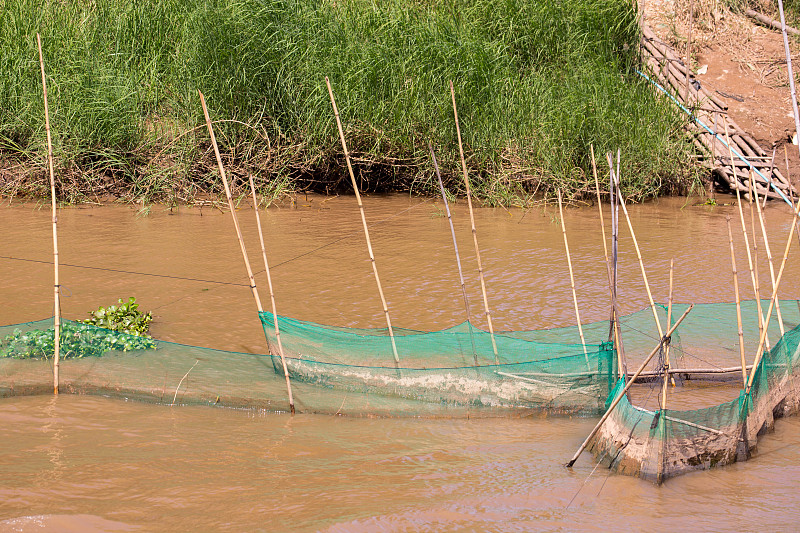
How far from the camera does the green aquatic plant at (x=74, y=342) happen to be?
3.50 metres

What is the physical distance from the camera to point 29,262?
533 centimetres

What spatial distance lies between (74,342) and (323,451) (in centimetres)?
134

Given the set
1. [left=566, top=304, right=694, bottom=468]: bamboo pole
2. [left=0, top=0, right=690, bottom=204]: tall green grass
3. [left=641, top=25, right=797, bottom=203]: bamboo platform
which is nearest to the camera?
[left=566, top=304, right=694, bottom=468]: bamboo pole

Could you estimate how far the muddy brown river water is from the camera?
260 cm

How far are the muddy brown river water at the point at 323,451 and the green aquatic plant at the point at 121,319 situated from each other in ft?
0.46

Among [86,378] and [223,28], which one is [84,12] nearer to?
[223,28]

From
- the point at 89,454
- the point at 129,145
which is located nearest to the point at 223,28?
the point at 129,145

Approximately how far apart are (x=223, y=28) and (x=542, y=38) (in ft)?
11.5

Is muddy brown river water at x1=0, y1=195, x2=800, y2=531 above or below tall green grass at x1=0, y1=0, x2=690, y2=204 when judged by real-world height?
below

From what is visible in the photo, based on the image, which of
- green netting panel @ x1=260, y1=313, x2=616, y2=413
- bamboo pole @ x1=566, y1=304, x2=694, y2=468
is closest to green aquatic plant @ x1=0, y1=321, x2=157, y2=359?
green netting panel @ x1=260, y1=313, x2=616, y2=413

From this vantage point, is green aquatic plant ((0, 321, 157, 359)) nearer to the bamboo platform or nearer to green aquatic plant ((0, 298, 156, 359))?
green aquatic plant ((0, 298, 156, 359))

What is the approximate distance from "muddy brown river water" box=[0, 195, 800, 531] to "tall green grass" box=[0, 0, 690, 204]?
195 cm

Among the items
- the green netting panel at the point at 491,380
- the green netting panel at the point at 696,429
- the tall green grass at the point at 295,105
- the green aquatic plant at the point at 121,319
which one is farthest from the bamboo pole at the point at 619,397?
the tall green grass at the point at 295,105

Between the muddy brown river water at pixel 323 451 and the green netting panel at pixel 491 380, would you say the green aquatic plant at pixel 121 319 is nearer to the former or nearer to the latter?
the muddy brown river water at pixel 323 451
